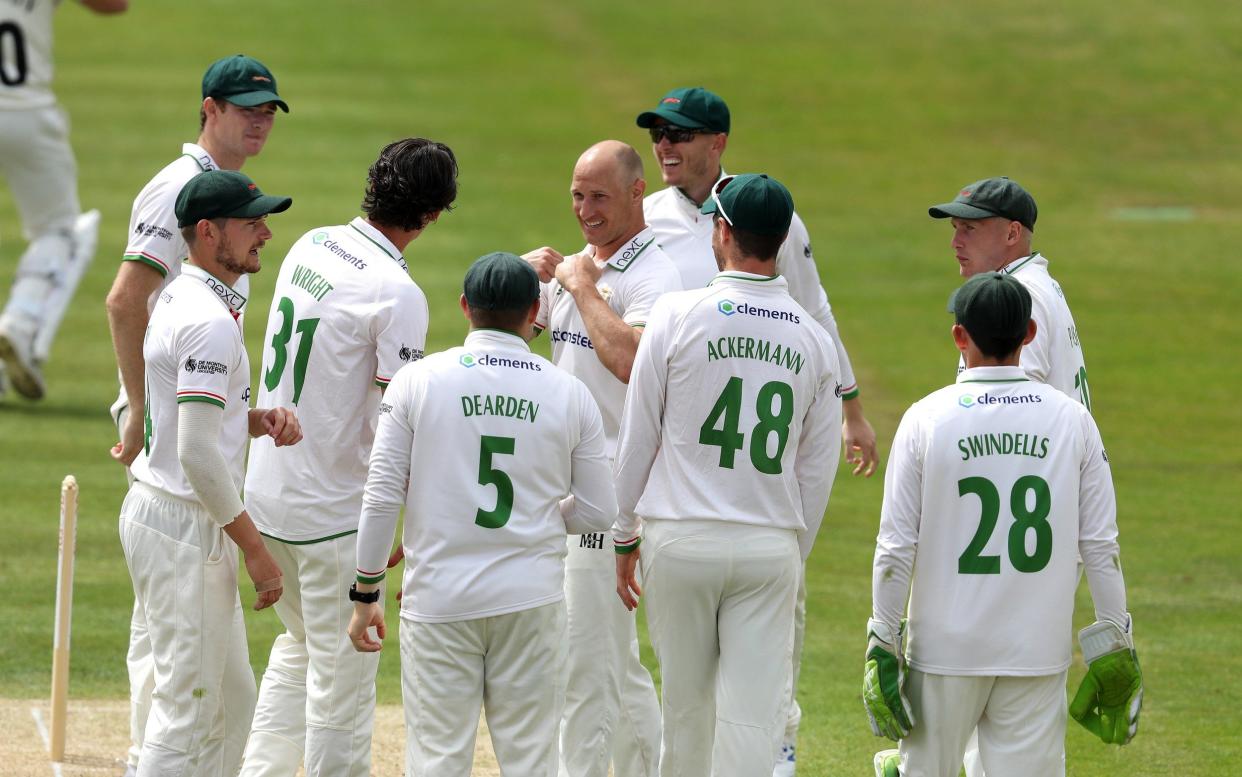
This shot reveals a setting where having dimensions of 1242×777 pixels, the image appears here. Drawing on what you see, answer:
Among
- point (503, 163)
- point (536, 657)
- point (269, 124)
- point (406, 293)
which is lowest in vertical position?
point (536, 657)

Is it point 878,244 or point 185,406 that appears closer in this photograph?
point 185,406

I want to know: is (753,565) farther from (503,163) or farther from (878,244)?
(503,163)

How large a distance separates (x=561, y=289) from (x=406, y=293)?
2.59ft

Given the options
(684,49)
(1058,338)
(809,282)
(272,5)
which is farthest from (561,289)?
(272,5)

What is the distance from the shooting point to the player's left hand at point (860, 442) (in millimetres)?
8422

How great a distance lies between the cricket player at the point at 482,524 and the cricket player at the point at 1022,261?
1918 millimetres

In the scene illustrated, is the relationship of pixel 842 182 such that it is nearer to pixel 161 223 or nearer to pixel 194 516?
pixel 161 223

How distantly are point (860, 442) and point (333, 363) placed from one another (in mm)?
3012

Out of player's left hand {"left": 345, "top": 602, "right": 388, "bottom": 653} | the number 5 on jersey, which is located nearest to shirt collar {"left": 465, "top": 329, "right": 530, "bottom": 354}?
the number 5 on jersey

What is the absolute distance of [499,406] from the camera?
5.82 metres

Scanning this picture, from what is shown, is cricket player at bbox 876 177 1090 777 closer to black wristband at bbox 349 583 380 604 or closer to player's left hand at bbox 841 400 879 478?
player's left hand at bbox 841 400 879 478

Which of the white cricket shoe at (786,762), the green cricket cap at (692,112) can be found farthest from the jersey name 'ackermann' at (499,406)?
the white cricket shoe at (786,762)

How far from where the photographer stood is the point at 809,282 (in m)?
7.93

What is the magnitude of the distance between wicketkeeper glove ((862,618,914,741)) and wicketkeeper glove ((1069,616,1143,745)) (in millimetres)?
581
